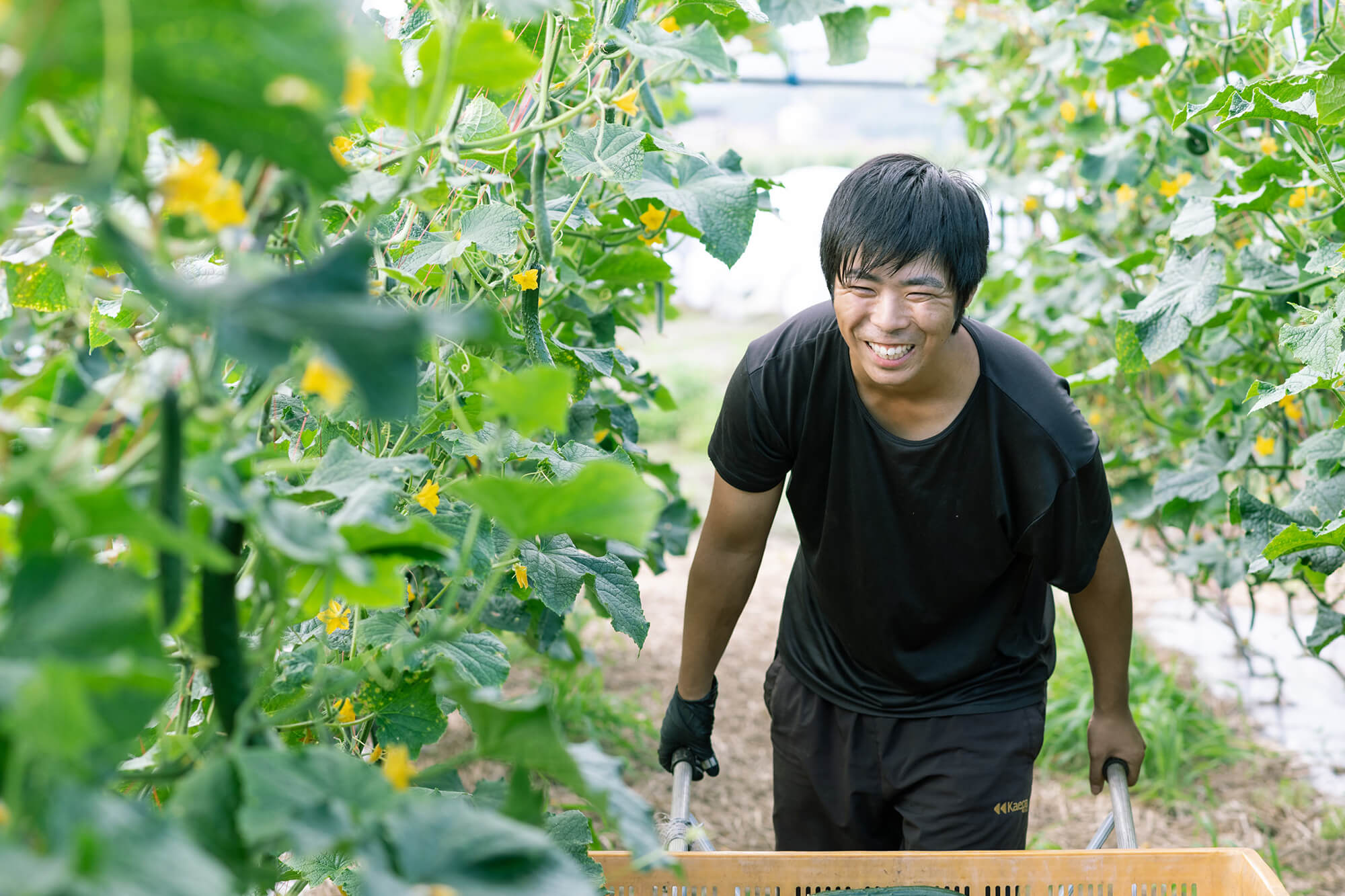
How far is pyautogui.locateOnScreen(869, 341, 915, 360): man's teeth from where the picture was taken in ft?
4.50

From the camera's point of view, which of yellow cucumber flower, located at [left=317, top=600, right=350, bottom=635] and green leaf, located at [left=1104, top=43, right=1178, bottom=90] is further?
green leaf, located at [left=1104, top=43, right=1178, bottom=90]

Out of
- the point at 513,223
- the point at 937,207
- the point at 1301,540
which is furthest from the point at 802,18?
the point at 1301,540

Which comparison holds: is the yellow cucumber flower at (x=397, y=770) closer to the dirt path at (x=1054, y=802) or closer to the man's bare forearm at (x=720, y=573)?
the man's bare forearm at (x=720, y=573)

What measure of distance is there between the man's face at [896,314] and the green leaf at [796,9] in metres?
0.47

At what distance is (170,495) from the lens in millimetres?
457

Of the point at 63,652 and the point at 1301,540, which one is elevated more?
the point at 63,652

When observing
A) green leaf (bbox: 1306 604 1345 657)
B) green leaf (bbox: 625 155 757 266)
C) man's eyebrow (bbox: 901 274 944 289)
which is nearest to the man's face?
man's eyebrow (bbox: 901 274 944 289)

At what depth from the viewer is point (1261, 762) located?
8.57 feet

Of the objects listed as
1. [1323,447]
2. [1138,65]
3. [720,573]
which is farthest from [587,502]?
[1138,65]

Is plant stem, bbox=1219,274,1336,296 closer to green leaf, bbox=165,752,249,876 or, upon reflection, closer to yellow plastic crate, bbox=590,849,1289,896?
yellow plastic crate, bbox=590,849,1289,896

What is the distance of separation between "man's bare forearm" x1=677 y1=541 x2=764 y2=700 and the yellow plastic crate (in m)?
0.48

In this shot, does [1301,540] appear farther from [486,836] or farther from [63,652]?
[63,652]

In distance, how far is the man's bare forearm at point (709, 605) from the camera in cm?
164

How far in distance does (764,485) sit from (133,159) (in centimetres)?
120
